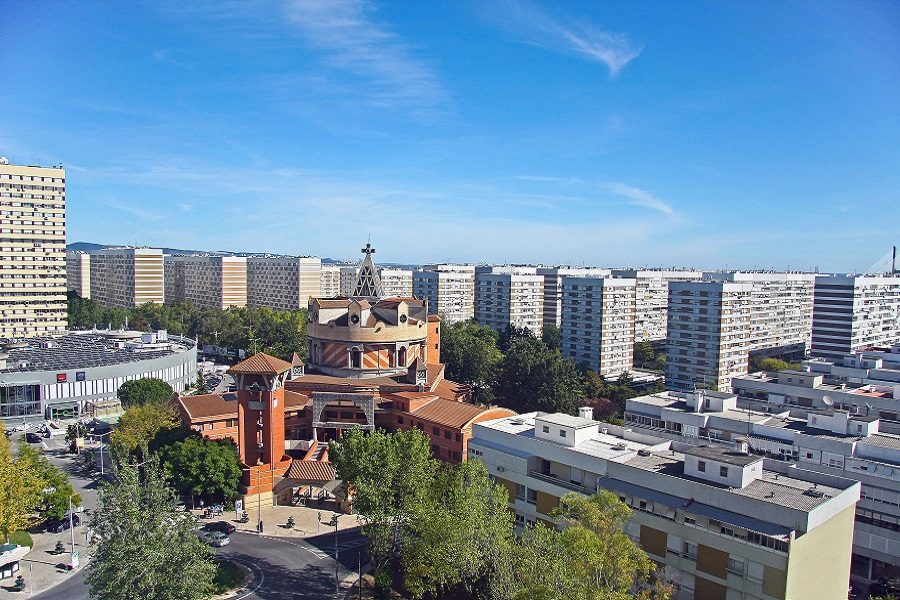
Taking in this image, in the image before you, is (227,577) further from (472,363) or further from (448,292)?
(448,292)

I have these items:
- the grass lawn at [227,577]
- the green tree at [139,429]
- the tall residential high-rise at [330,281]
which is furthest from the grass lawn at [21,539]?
the tall residential high-rise at [330,281]

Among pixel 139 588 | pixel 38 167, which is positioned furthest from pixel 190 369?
pixel 139 588

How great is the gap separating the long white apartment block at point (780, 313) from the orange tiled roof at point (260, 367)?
224 feet

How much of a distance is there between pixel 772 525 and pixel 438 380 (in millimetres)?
35465

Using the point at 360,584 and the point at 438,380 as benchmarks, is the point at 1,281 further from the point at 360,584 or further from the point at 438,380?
the point at 360,584

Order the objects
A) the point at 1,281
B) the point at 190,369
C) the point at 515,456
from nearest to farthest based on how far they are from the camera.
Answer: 1. the point at 515,456
2. the point at 190,369
3. the point at 1,281

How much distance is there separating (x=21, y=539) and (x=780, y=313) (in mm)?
98676

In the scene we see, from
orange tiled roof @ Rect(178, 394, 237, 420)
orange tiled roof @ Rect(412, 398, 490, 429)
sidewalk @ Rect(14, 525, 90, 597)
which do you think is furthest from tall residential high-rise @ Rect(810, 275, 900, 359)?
sidewalk @ Rect(14, 525, 90, 597)

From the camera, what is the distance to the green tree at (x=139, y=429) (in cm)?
5003

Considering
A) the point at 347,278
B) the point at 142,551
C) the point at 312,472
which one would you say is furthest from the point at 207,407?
the point at 347,278

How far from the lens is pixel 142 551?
1013 inches

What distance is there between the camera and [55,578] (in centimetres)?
3603

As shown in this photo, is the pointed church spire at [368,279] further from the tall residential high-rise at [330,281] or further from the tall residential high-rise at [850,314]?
the tall residential high-rise at [330,281]

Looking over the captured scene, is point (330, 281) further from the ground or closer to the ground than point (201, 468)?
further from the ground
